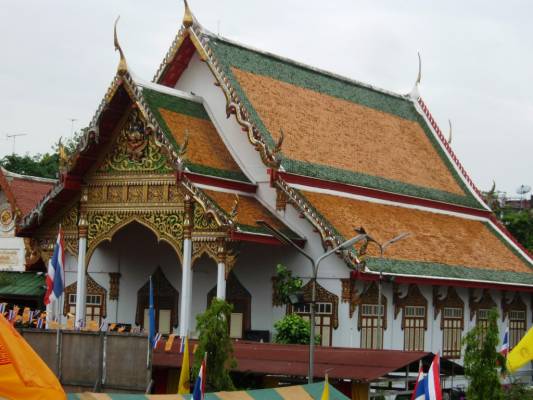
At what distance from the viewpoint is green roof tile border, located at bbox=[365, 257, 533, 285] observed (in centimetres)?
3156

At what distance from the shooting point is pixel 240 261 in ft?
107

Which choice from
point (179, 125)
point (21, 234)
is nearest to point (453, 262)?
point (179, 125)

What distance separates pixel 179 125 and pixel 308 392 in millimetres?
12248

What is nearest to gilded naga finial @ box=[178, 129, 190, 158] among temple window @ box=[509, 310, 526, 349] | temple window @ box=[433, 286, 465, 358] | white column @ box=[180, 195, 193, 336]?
white column @ box=[180, 195, 193, 336]

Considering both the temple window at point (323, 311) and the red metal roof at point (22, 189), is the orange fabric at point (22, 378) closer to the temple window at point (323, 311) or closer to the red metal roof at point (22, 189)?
Result: the temple window at point (323, 311)

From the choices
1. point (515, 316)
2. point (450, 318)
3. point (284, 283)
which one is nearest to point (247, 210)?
point (284, 283)

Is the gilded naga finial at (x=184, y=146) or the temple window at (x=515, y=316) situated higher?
the gilded naga finial at (x=184, y=146)

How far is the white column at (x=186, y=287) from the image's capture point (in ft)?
97.7

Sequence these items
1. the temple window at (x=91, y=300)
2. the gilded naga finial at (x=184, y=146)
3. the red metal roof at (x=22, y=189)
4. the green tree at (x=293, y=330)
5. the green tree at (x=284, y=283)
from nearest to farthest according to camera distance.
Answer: the gilded naga finial at (x=184, y=146) < the green tree at (x=293, y=330) < the green tree at (x=284, y=283) < the temple window at (x=91, y=300) < the red metal roof at (x=22, y=189)

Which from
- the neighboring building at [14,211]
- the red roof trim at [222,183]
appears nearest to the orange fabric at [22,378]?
the red roof trim at [222,183]

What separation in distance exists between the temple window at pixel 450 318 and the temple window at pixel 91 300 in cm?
968

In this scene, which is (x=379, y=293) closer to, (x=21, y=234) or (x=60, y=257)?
(x=60, y=257)

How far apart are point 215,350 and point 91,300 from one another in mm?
13391

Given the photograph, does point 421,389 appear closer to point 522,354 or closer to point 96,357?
point 522,354
